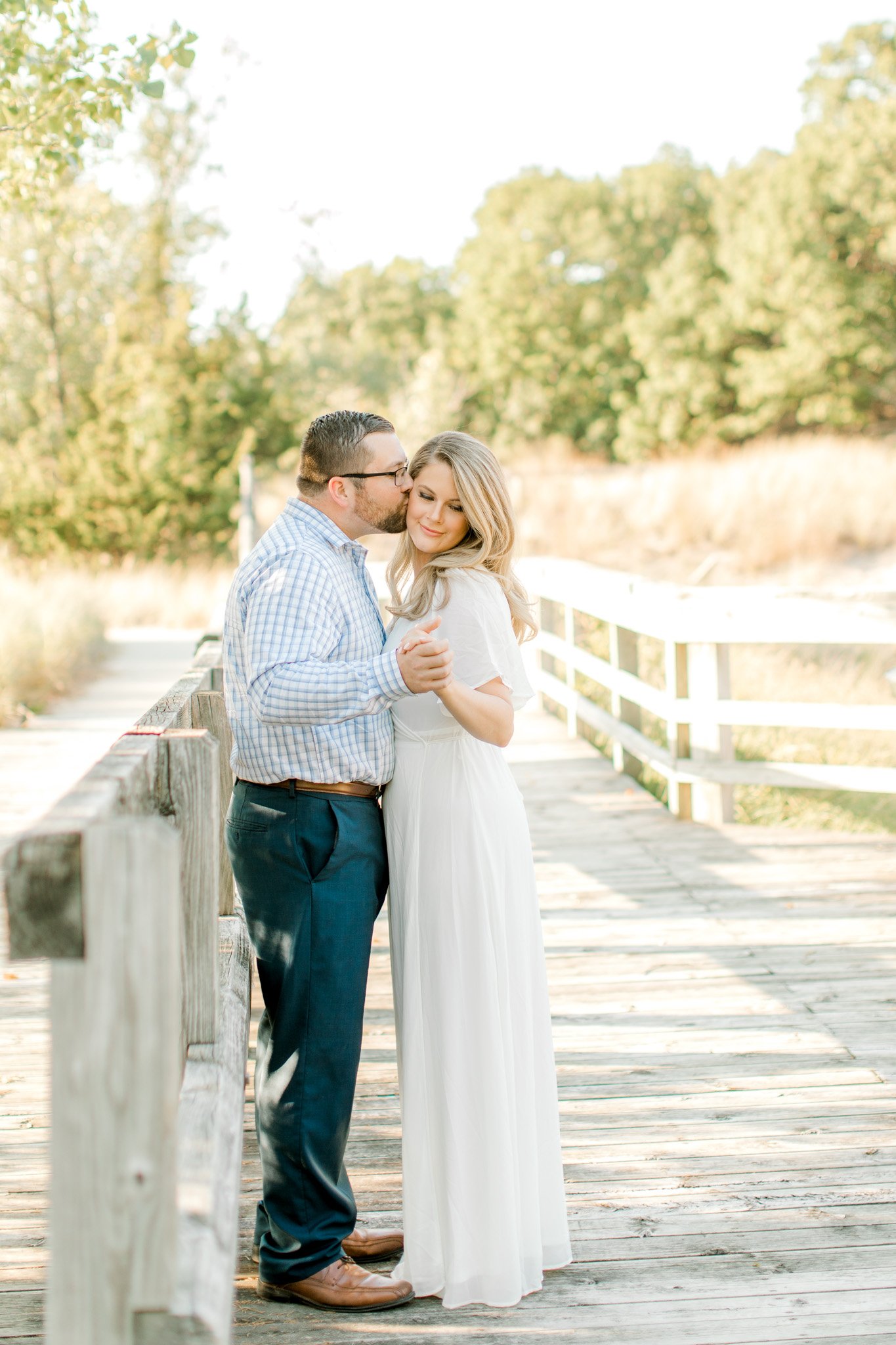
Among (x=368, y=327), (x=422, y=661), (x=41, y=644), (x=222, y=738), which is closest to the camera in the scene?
(x=422, y=661)

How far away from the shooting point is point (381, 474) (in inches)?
109

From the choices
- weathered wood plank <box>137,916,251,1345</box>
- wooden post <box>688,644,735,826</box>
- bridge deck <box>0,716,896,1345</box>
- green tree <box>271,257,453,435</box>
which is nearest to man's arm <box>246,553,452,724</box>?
weathered wood plank <box>137,916,251,1345</box>

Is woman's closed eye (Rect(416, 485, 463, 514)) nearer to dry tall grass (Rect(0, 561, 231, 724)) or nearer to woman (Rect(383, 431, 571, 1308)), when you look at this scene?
woman (Rect(383, 431, 571, 1308))

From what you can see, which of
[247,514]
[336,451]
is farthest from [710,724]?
[247,514]

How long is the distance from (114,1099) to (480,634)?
4.53 feet

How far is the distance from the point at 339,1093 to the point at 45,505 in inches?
949

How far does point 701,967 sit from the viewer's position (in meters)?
4.77

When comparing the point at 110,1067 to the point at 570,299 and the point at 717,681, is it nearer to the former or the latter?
the point at 717,681

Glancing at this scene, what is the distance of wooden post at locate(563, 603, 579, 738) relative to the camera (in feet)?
30.4

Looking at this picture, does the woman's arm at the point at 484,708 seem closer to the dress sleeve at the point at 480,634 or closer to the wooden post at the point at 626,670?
the dress sleeve at the point at 480,634

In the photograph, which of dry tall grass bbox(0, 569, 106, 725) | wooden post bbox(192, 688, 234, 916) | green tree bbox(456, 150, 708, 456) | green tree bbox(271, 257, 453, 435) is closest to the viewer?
wooden post bbox(192, 688, 234, 916)

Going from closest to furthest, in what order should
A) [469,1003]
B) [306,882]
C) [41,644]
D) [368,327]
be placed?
[306,882] < [469,1003] < [41,644] < [368,327]

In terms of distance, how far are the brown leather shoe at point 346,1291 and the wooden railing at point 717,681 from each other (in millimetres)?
3973

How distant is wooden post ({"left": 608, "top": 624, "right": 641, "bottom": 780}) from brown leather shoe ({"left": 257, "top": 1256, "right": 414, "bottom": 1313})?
18.2 ft
